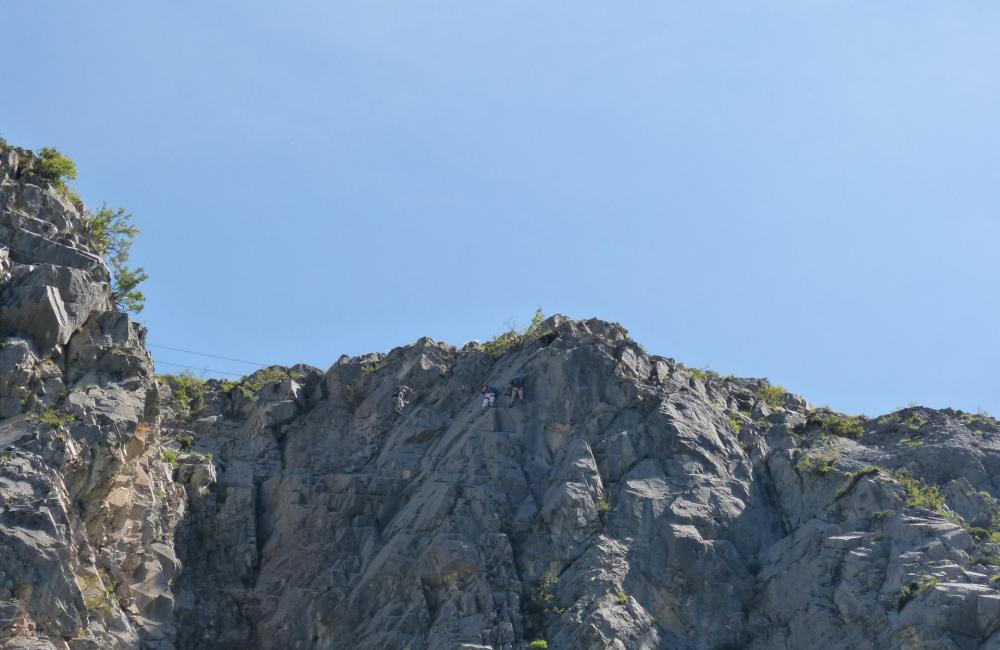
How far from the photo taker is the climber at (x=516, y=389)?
4025 centimetres

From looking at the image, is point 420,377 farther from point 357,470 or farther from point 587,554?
point 587,554

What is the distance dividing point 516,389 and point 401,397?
15.0ft

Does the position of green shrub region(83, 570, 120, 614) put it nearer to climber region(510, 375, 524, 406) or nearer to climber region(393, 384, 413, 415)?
climber region(393, 384, 413, 415)

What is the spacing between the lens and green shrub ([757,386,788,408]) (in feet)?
143

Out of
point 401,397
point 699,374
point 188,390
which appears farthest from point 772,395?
point 188,390

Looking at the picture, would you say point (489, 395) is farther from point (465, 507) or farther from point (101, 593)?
point (101, 593)

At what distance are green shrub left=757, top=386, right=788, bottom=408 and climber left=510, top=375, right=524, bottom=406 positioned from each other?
915 cm

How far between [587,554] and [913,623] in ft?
29.6

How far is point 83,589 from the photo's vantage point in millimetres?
32250

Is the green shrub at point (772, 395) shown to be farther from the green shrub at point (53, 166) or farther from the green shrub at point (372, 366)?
the green shrub at point (53, 166)

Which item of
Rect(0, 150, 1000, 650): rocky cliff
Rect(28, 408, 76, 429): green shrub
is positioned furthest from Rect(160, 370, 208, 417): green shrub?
Rect(28, 408, 76, 429): green shrub

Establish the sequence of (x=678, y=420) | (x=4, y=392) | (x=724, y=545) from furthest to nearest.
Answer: (x=678, y=420) → (x=724, y=545) → (x=4, y=392)

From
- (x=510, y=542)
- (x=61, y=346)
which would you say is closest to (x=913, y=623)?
(x=510, y=542)

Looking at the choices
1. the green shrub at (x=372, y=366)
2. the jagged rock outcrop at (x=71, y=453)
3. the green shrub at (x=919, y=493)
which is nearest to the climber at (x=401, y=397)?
the green shrub at (x=372, y=366)
